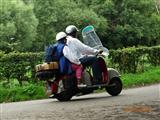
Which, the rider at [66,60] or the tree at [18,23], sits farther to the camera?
the tree at [18,23]

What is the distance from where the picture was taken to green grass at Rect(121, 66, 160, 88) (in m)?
18.2

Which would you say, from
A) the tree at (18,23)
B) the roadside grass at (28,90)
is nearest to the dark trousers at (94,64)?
the roadside grass at (28,90)

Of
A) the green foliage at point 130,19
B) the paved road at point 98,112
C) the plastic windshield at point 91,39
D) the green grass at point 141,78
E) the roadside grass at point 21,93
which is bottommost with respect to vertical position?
the paved road at point 98,112

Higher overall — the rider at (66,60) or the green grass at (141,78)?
the rider at (66,60)

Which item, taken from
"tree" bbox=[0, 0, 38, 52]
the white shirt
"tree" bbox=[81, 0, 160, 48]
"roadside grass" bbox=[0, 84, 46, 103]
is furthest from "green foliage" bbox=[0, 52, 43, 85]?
"tree" bbox=[81, 0, 160, 48]

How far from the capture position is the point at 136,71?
2119cm

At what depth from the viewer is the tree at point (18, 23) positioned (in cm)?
8447

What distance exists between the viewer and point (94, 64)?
13.4 metres

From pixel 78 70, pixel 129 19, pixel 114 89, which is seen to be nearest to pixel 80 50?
pixel 78 70

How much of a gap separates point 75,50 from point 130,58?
8.06 metres

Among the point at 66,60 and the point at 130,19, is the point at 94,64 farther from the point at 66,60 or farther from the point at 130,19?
the point at 130,19

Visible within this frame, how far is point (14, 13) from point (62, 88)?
75877 mm

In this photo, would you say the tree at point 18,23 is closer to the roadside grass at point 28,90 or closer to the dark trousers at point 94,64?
the roadside grass at point 28,90

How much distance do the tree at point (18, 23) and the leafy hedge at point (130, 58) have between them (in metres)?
62.6
